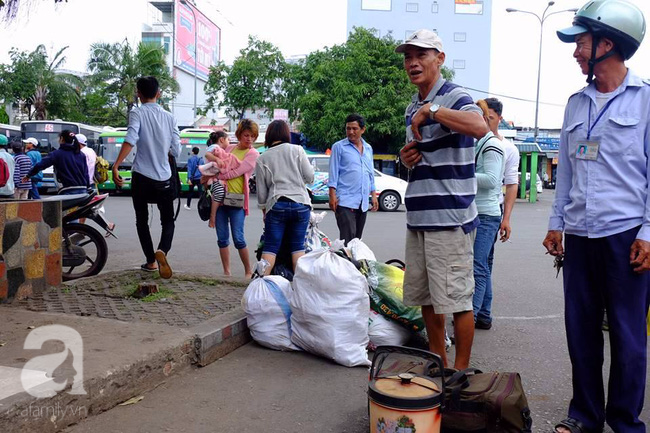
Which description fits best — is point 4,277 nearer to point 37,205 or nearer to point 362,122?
point 37,205

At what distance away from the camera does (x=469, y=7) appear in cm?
6169

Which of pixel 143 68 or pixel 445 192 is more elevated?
pixel 143 68

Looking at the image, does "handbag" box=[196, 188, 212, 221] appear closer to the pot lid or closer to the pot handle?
the pot handle

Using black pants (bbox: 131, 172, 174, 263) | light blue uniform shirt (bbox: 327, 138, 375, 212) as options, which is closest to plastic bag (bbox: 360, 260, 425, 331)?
light blue uniform shirt (bbox: 327, 138, 375, 212)

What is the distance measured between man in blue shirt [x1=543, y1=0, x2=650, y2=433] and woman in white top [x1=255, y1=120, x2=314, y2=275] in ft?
9.07

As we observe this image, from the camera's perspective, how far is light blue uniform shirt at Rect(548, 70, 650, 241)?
2.78 metres

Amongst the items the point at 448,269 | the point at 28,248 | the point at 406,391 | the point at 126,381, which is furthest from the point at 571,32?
the point at 28,248

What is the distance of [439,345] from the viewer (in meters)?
3.60

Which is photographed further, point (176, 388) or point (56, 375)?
point (176, 388)

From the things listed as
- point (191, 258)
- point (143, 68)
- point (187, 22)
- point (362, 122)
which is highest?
point (187, 22)

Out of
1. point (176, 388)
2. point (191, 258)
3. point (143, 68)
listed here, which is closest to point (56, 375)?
point (176, 388)

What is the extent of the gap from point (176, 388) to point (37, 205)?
2455 mm

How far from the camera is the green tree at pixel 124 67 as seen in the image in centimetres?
4184
